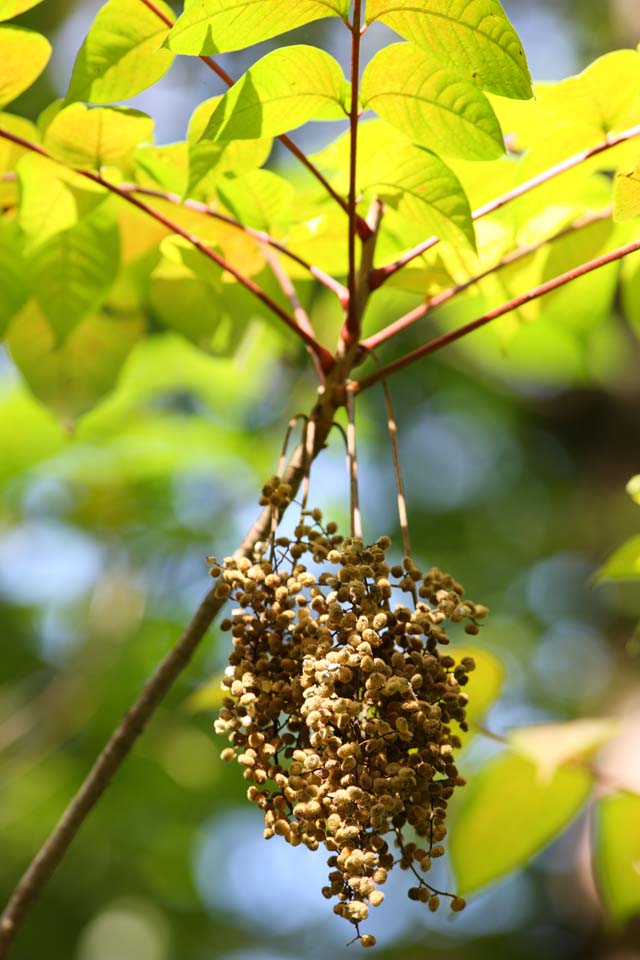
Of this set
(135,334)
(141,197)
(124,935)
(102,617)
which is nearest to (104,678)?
(102,617)

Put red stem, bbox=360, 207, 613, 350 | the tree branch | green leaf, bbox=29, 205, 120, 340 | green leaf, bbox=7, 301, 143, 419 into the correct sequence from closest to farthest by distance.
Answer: the tree branch
red stem, bbox=360, 207, 613, 350
green leaf, bbox=29, 205, 120, 340
green leaf, bbox=7, 301, 143, 419

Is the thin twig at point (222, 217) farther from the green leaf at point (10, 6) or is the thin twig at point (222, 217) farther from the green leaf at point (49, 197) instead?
the green leaf at point (10, 6)

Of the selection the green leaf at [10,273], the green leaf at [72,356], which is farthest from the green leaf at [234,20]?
the green leaf at [72,356]

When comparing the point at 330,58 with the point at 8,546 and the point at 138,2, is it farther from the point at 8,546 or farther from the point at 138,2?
the point at 8,546

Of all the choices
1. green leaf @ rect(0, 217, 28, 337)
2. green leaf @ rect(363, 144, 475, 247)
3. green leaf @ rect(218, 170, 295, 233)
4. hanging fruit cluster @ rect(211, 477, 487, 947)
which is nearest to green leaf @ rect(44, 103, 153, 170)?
green leaf @ rect(218, 170, 295, 233)

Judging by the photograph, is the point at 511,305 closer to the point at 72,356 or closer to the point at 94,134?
the point at 94,134

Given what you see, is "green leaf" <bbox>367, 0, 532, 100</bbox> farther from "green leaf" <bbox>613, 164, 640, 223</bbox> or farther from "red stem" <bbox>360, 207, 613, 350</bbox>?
"red stem" <bbox>360, 207, 613, 350</bbox>
